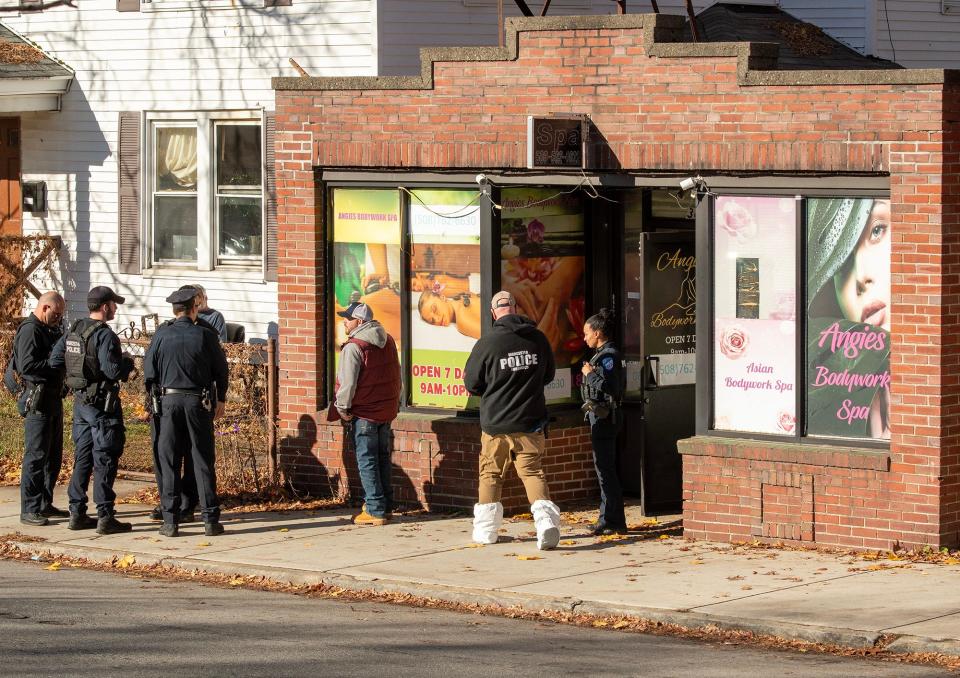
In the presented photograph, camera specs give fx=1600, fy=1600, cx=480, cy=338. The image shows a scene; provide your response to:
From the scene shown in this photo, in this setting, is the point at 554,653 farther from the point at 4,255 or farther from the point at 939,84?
the point at 4,255

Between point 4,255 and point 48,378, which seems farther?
point 4,255

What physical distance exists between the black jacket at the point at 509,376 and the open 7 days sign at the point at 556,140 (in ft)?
4.42

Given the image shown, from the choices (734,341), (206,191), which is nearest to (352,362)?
(734,341)

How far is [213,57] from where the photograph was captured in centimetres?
1936

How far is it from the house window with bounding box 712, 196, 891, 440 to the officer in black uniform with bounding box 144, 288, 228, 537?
12.7 ft

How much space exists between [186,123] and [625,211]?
315 inches

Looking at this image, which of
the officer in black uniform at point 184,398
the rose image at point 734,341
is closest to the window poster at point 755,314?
the rose image at point 734,341

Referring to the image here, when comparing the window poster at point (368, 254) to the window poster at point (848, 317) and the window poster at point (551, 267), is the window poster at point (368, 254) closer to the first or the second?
the window poster at point (551, 267)

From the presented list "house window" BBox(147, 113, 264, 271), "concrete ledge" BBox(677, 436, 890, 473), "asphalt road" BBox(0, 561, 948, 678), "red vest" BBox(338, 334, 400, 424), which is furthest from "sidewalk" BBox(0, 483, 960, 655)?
"house window" BBox(147, 113, 264, 271)

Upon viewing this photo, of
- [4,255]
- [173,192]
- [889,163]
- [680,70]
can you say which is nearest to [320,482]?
[680,70]

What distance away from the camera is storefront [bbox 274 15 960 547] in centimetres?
1105

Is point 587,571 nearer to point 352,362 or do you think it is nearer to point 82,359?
point 352,362

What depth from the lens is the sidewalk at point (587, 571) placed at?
363 inches

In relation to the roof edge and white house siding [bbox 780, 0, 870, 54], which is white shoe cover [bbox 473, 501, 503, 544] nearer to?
the roof edge
